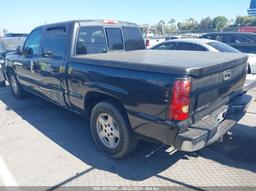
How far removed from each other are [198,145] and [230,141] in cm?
162

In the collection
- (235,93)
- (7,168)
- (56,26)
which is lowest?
(7,168)

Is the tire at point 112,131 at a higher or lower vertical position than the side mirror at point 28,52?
lower

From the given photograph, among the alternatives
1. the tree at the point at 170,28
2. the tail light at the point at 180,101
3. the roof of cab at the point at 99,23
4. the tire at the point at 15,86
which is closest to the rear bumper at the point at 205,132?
the tail light at the point at 180,101

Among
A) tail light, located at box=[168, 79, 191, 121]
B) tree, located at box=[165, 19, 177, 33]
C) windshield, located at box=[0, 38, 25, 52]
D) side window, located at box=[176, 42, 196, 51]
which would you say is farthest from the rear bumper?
tree, located at box=[165, 19, 177, 33]

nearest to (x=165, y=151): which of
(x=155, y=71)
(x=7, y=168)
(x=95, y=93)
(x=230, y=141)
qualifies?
(x=230, y=141)

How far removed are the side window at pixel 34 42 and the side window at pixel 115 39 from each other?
1.54 m

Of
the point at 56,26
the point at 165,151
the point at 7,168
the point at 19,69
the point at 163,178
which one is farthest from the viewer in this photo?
the point at 19,69

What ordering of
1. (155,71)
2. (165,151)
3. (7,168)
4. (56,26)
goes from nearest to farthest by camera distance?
(155,71) < (7,168) < (165,151) < (56,26)

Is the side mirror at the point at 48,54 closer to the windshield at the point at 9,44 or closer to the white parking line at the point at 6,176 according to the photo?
the white parking line at the point at 6,176

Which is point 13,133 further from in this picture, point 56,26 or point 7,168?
point 56,26

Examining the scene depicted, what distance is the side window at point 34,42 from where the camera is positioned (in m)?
5.35

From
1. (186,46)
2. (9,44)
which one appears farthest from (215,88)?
(9,44)

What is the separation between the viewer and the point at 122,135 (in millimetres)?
3498

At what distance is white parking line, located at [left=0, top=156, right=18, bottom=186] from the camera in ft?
10.9
